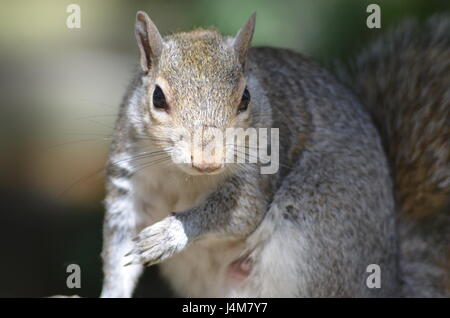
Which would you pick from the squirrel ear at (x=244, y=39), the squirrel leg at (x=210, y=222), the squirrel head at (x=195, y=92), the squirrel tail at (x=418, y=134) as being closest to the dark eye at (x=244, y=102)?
the squirrel head at (x=195, y=92)

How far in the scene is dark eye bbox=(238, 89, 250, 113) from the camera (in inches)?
69.5

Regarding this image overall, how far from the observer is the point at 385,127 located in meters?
2.41

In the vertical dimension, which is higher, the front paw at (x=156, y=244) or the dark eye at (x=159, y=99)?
the dark eye at (x=159, y=99)

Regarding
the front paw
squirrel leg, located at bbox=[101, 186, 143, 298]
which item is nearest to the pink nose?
the front paw

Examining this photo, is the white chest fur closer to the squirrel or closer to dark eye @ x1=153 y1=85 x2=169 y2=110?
the squirrel

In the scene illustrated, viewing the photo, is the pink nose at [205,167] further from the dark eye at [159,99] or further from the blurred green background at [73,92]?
the blurred green background at [73,92]

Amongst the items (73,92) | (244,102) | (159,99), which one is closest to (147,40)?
(159,99)

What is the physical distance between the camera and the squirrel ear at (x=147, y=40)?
181 cm

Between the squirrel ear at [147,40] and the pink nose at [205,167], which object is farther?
the squirrel ear at [147,40]

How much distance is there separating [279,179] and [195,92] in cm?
52

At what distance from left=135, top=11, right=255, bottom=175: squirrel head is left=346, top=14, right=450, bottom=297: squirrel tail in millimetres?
738

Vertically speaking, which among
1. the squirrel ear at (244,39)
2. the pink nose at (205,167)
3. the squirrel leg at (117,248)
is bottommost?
the squirrel leg at (117,248)

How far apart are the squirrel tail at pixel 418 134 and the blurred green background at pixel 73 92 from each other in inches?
5.1

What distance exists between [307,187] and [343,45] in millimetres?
772
